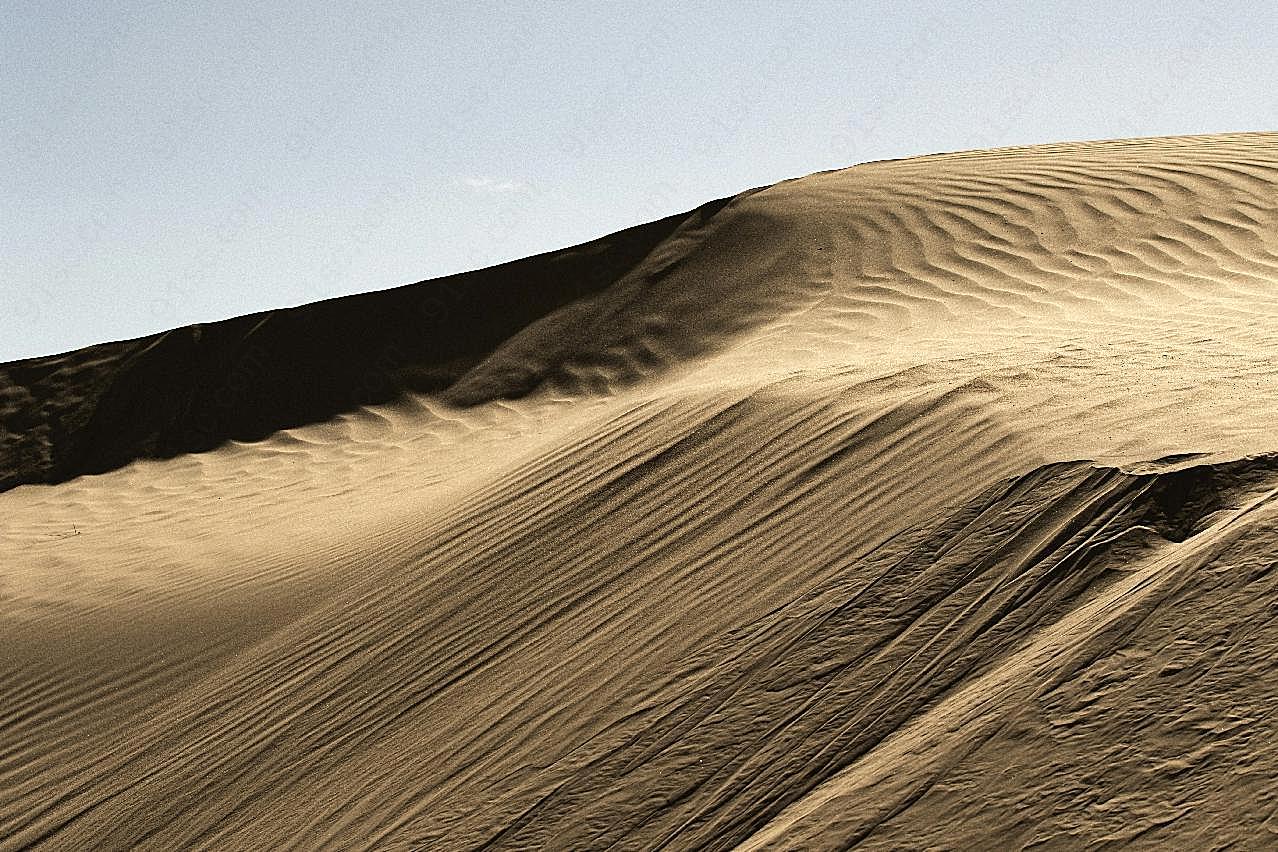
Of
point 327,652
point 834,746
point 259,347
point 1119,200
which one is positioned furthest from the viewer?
point 259,347

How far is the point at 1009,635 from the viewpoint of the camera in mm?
3775

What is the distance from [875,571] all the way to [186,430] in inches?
403

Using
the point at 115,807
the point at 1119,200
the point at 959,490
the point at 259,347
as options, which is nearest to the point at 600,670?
the point at 959,490

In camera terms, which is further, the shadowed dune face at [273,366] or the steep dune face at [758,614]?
the shadowed dune face at [273,366]

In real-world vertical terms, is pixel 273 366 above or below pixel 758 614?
above

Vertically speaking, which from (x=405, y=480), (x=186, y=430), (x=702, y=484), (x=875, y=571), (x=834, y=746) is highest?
(x=186, y=430)

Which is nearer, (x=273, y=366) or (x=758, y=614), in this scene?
(x=758, y=614)

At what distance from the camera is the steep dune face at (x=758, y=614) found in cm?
322

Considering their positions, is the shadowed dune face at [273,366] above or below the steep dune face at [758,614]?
above

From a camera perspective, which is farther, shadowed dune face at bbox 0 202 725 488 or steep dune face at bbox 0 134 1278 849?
shadowed dune face at bbox 0 202 725 488

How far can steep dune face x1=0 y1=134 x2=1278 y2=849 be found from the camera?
322 cm

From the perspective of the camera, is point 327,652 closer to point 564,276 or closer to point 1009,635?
point 1009,635

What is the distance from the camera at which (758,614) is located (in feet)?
15.0

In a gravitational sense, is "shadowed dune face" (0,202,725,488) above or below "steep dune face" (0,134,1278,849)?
above
